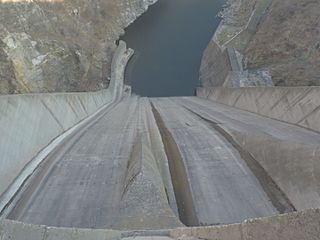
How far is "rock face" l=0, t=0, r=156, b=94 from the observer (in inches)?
1740

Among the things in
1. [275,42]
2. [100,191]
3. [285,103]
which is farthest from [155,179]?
[275,42]

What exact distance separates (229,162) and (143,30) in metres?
57.8

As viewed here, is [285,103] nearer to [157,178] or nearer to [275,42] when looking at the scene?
[157,178]

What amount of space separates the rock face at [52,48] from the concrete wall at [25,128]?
23839 mm

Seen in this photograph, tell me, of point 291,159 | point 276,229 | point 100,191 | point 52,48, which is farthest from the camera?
point 52,48

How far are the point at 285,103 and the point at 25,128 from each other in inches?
517

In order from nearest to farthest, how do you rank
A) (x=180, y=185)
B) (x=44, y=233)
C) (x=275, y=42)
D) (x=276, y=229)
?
1. (x=276, y=229)
2. (x=44, y=233)
3. (x=180, y=185)
4. (x=275, y=42)

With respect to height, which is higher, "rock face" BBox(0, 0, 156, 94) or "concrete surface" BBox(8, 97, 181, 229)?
"rock face" BBox(0, 0, 156, 94)

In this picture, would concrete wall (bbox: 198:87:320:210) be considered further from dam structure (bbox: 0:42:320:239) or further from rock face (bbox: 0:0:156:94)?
rock face (bbox: 0:0:156:94)

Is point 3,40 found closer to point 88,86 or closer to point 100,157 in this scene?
point 88,86

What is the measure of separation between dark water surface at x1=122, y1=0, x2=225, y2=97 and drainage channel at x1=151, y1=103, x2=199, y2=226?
1473 inches

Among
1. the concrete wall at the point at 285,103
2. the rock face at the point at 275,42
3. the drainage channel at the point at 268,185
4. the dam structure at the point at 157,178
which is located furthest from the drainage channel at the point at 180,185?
the rock face at the point at 275,42

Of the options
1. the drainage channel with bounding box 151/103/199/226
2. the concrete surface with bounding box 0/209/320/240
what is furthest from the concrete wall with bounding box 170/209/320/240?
the drainage channel with bounding box 151/103/199/226

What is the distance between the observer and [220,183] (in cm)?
1306
